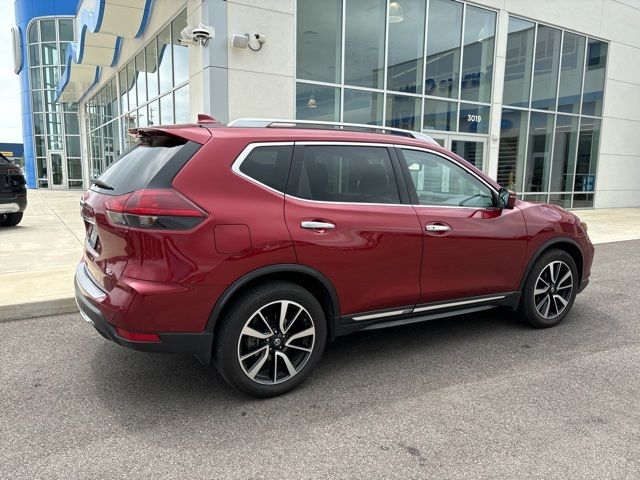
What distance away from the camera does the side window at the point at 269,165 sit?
124 inches

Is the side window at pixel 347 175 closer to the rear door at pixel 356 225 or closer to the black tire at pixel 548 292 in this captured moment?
the rear door at pixel 356 225

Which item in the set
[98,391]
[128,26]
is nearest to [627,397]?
[98,391]

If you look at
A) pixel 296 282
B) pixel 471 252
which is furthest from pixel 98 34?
pixel 471 252

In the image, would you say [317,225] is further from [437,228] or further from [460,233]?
[460,233]

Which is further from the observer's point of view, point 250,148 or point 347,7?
point 347,7

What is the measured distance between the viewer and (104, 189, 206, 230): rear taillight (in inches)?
110

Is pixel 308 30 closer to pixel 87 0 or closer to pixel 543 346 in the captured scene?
pixel 87 0

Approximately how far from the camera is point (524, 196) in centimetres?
1587

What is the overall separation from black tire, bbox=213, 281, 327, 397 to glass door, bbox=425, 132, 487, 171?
431 inches

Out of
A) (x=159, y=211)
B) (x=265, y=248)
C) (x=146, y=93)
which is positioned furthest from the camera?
(x=146, y=93)

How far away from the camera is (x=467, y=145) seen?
14047 mm

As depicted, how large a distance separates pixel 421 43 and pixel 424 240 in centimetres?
1059

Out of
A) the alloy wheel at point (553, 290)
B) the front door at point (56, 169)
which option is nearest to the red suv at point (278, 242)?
the alloy wheel at point (553, 290)

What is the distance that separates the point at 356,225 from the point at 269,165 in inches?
28.3
